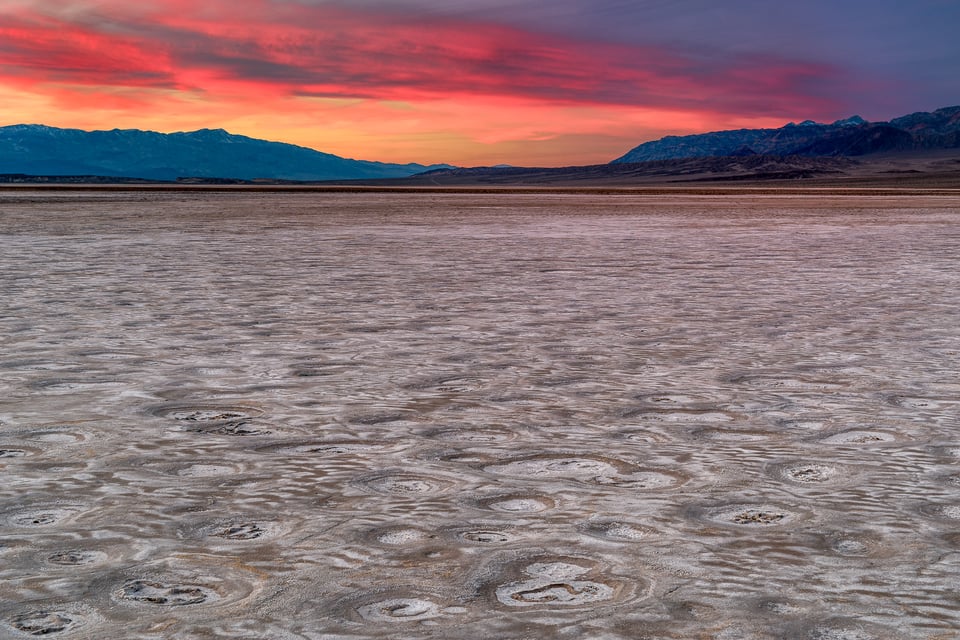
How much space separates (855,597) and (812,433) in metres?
2.06

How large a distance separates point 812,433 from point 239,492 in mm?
2584

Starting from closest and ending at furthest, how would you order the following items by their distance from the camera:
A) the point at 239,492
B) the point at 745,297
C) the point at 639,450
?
the point at 239,492
the point at 639,450
the point at 745,297

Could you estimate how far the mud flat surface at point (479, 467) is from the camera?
2.65m

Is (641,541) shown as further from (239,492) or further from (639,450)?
(239,492)

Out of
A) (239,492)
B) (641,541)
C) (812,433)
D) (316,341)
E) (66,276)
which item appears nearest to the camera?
(641,541)

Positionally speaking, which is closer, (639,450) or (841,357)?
(639,450)

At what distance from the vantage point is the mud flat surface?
2.65 metres

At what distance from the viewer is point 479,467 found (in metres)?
4.07

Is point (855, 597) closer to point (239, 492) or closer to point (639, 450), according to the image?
point (639, 450)

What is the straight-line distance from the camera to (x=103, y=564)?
2.96 metres

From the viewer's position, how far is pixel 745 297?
1052cm

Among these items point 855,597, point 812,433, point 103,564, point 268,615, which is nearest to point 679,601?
point 855,597

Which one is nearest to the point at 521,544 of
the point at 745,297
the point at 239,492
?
the point at 239,492

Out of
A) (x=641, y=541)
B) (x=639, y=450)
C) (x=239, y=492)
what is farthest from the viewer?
(x=639, y=450)
